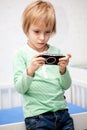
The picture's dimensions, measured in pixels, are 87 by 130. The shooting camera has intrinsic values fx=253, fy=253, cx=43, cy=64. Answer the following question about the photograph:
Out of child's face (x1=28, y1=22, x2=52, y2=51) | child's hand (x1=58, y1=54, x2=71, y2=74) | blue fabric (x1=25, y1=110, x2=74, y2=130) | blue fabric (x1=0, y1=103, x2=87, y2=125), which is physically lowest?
blue fabric (x1=0, y1=103, x2=87, y2=125)

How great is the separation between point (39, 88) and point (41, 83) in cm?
2

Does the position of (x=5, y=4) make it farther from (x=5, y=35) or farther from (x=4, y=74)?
(x=4, y=74)

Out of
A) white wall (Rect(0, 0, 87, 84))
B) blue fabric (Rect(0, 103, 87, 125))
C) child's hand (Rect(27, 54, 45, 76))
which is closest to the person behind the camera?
child's hand (Rect(27, 54, 45, 76))

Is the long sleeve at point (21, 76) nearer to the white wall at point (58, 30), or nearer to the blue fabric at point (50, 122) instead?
the blue fabric at point (50, 122)

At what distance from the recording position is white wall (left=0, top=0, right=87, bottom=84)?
4.80 feet

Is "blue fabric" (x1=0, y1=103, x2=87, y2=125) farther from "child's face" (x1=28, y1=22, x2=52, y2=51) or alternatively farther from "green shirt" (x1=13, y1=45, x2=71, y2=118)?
"child's face" (x1=28, y1=22, x2=52, y2=51)

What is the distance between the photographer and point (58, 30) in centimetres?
159

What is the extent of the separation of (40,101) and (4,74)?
0.66 metres

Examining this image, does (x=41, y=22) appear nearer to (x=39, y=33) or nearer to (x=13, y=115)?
(x=39, y=33)

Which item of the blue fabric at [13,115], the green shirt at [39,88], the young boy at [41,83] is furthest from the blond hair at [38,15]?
the blue fabric at [13,115]

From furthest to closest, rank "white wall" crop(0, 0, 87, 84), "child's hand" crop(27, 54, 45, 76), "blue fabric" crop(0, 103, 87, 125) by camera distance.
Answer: "white wall" crop(0, 0, 87, 84) < "blue fabric" crop(0, 103, 87, 125) < "child's hand" crop(27, 54, 45, 76)

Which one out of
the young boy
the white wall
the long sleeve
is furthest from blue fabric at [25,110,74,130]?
the white wall

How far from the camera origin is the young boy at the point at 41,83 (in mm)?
842

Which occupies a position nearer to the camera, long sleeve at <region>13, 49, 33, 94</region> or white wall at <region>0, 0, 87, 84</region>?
long sleeve at <region>13, 49, 33, 94</region>
